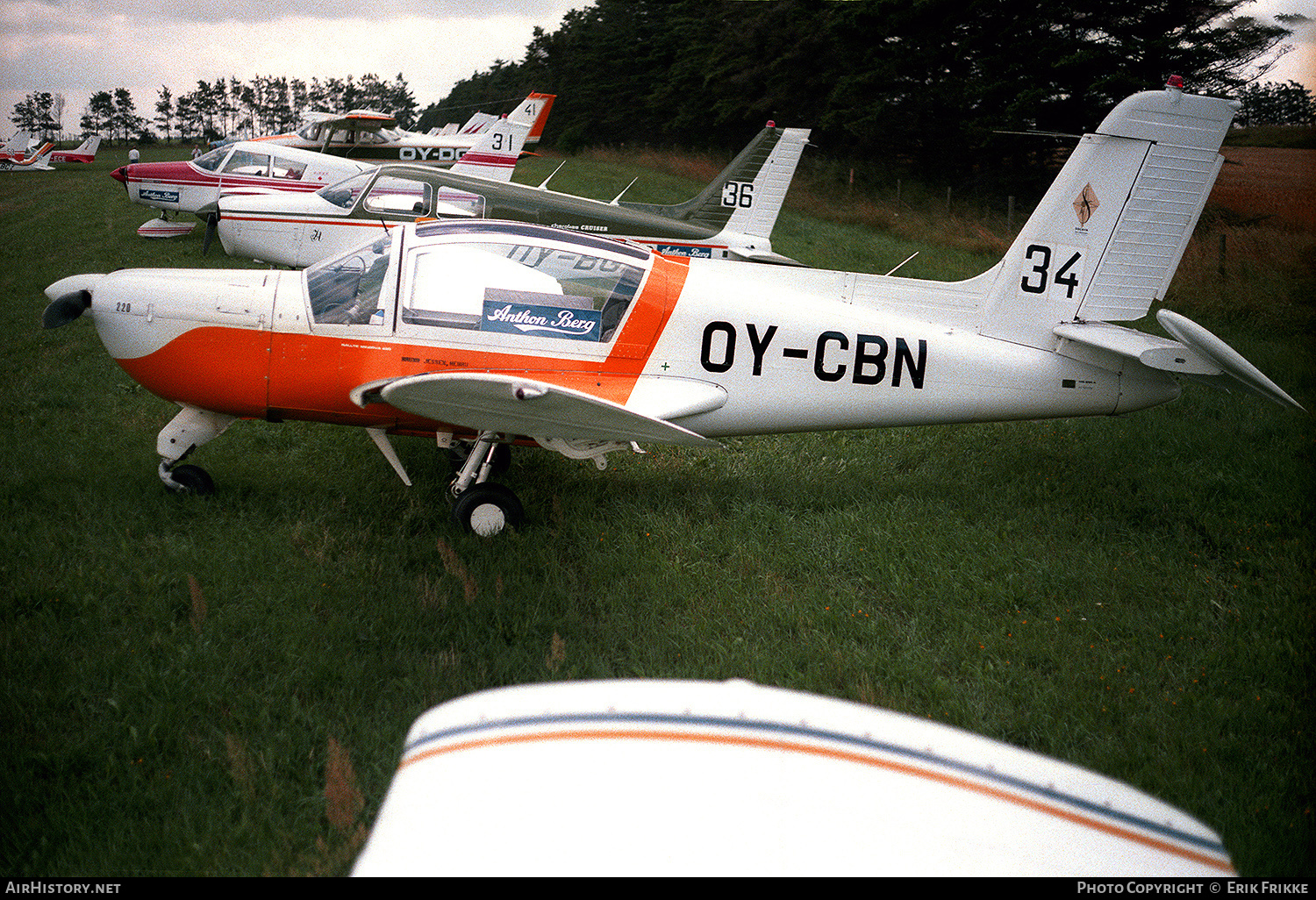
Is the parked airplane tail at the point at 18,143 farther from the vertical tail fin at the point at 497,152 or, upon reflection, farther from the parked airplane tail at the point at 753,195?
the parked airplane tail at the point at 753,195

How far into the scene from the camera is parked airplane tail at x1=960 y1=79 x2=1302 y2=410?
19.3 feet

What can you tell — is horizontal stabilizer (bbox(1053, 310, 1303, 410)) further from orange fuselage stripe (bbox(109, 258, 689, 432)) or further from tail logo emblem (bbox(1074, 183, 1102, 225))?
orange fuselage stripe (bbox(109, 258, 689, 432))

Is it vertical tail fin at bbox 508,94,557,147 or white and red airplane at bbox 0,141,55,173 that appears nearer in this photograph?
vertical tail fin at bbox 508,94,557,147

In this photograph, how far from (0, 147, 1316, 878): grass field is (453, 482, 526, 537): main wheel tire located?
162mm

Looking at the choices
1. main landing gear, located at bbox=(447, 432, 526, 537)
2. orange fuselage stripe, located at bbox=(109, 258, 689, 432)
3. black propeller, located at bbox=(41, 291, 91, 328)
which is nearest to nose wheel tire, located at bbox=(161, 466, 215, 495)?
orange fuselage stripe, located at bbox=(109, 258, 689, 432)

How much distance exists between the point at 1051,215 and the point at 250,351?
5556mm

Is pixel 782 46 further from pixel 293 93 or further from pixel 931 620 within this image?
pixel 293 93

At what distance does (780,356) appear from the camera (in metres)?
5.70

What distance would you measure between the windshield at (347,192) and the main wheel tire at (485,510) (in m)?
7.04

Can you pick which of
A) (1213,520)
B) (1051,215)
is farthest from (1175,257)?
(1213,520)

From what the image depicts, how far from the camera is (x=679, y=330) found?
18.4 feet

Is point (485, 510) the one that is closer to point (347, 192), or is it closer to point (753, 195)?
point (347, 192)

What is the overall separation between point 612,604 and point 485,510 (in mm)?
1266

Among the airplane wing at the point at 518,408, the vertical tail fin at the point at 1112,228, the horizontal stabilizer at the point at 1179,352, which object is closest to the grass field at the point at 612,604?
the airplane wing at the point at 518,408
